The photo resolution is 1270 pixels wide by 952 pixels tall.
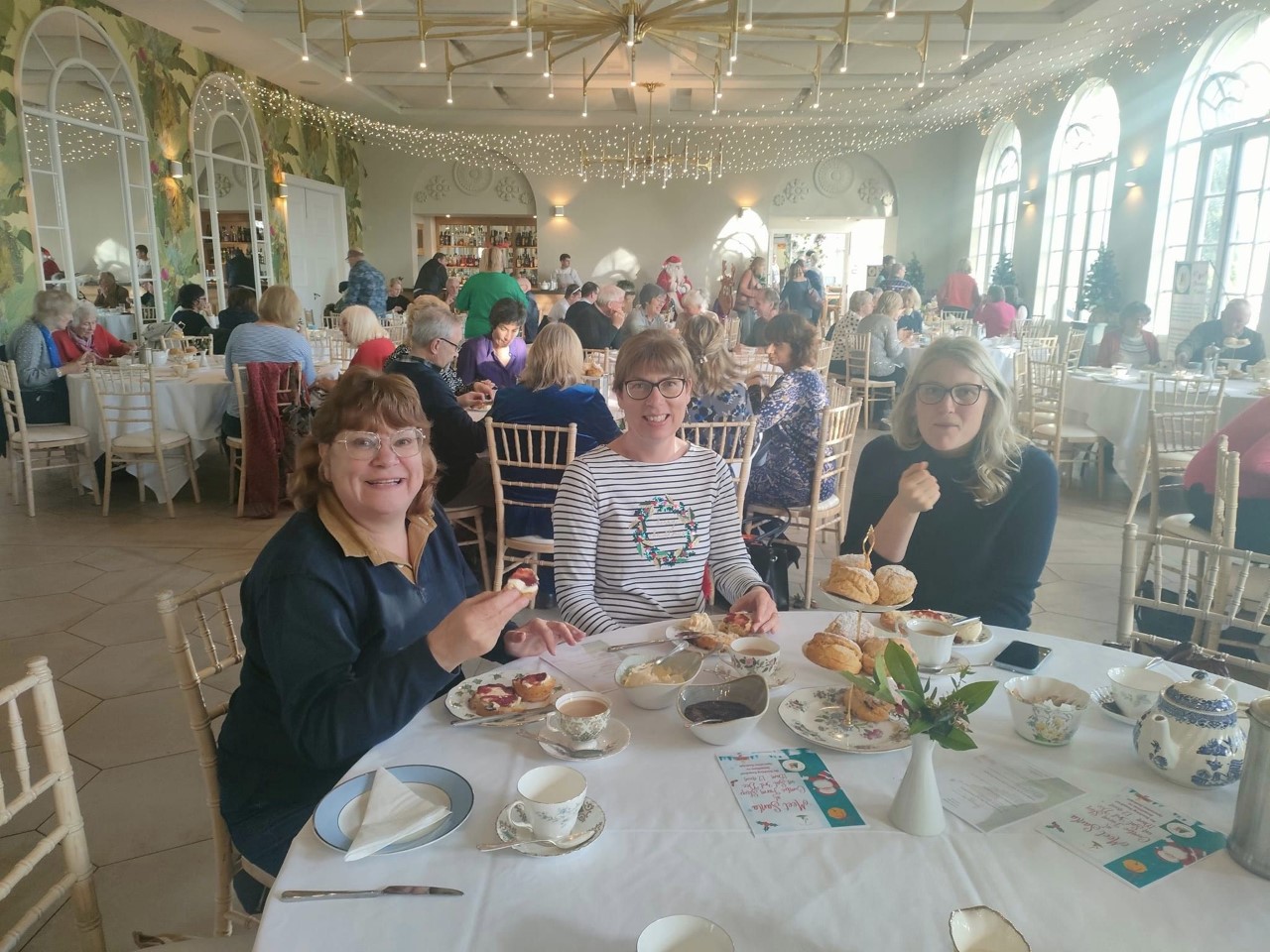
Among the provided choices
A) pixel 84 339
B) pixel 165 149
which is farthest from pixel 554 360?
pixel 165 149

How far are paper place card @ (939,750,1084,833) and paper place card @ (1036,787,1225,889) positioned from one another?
0.10 ft

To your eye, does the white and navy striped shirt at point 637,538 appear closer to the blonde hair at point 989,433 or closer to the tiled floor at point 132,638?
the blonde hair at point 989,433

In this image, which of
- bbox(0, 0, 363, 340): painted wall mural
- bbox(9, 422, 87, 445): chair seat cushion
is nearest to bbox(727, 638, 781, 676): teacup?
bbox(9, 422, 87, 445): chair seat cushion

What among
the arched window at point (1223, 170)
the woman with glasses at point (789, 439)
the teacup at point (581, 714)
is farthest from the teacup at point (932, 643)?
the arched window at point (1223, 170)

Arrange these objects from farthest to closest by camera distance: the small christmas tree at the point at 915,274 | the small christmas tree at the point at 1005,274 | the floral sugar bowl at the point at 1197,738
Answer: the small christmas tree at the point at 915,274 < the small christmas tree at the point at 1005,274 < the floral sugar bowl at the point at 1197,738

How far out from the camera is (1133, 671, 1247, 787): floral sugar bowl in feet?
3.51

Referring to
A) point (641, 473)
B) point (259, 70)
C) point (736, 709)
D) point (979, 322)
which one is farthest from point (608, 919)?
point (259, 70)

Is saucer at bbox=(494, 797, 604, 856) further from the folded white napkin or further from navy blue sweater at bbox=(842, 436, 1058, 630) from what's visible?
navy blue sweater at bbox=(842, 436, 1058, 630)

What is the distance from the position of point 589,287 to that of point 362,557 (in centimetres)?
752

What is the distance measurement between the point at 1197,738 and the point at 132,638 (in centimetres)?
363

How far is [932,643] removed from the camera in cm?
141

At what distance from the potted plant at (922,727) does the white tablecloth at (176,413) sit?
17.1ft

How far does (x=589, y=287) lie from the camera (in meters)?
8.57

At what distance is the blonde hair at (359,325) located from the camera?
16.6 ft
